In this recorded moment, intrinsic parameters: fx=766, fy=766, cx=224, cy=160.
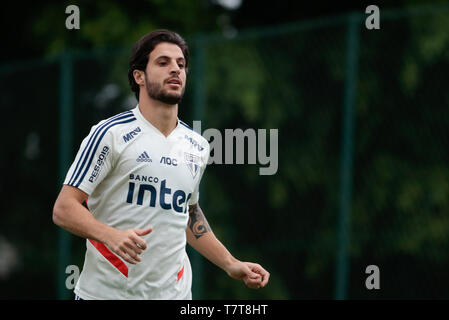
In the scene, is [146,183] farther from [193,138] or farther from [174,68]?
[174,68]

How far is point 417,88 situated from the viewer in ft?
21.4

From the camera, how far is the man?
3.98m

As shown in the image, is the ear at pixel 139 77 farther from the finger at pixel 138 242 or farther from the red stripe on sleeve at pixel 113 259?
the finger at pixel 138 242

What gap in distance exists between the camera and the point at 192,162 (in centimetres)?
427

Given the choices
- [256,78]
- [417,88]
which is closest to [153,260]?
[417,88]

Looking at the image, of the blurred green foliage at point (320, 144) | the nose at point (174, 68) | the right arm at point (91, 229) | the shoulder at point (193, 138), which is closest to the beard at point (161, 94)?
the nose at point (174, 68)

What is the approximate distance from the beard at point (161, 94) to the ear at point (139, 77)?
92mm

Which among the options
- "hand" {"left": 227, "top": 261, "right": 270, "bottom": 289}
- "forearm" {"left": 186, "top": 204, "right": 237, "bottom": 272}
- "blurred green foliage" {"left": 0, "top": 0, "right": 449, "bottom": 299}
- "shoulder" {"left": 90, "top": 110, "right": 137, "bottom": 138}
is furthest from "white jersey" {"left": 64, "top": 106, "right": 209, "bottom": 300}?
"blurred green foliage" {"left": 0, "top": 0, "right": 449, "bottom": 299}

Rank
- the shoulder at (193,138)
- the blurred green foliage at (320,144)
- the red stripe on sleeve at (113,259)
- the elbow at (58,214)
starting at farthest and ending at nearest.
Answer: the blurred green foliage at (320,144)
the shoulder at (193,138)
the red stripe on sleeve at (113,259)
the elbow at (58,214)

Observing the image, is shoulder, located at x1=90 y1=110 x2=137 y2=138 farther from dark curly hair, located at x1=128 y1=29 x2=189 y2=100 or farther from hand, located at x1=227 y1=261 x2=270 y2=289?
hand, located at x1=227 y1=261 x2=270 y2=289

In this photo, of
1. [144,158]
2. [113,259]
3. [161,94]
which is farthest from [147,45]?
[113,259]

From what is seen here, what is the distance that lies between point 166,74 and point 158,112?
0.21 metres

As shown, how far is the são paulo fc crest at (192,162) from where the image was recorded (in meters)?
4.23

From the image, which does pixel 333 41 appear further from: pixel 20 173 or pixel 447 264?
pixel 20 173
